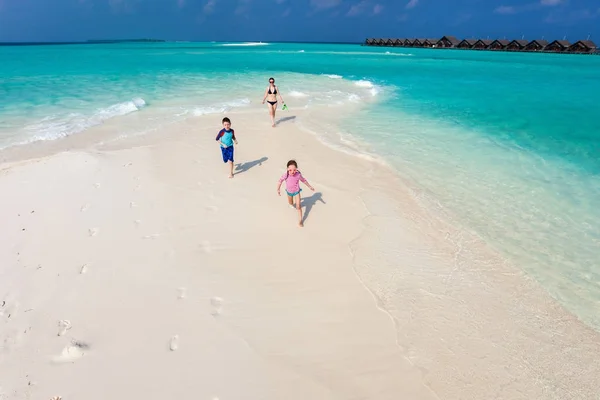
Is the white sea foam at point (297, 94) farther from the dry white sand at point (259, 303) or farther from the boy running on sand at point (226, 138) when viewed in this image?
the dry white sand at point (259, 303)

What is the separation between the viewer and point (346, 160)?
10664 millimetres

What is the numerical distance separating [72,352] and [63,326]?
0.52 metres

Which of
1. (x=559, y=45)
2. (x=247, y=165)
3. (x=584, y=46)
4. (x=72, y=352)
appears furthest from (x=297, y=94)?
(x=559, y=45)

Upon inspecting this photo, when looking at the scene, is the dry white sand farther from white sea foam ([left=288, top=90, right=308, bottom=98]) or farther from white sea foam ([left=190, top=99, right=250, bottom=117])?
white sea foam ([left=288, top=90, right=308, bottom=98])

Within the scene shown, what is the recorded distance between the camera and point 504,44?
349 feet

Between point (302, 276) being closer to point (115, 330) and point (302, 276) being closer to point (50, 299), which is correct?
point (115, 330)

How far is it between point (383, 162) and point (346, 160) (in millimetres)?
1153

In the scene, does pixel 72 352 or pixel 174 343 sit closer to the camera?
pixel 72 352

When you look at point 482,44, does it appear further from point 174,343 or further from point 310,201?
point 174,343

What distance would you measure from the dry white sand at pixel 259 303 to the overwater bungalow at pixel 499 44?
125m

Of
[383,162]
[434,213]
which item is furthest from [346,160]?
[434,213]

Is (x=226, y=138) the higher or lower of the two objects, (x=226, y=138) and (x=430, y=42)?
the lower

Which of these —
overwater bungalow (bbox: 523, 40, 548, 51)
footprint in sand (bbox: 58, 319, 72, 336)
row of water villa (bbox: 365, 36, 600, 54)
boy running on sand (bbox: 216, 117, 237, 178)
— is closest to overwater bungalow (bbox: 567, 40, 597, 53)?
row of water villa (bbox: 365, 36, 600, 54)

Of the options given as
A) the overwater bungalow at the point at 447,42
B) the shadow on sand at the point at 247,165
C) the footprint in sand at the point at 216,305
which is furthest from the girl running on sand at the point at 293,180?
the overwater bungalow at the point at 447,42
